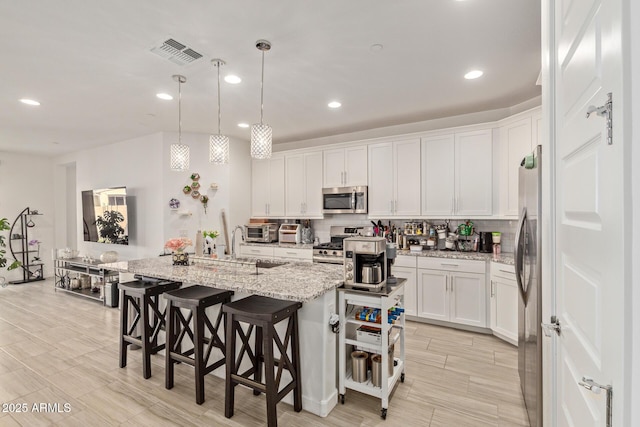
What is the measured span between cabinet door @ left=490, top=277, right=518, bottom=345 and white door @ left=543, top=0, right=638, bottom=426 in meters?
2.13

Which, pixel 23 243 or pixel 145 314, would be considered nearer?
pixel 145 314

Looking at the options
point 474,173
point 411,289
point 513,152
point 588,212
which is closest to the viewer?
point 588,212

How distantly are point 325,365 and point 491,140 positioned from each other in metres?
3.27

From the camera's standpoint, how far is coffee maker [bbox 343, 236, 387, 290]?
223cm

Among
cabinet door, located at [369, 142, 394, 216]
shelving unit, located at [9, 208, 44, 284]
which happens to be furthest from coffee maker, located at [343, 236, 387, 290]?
shelving unit, located at [9, 208, 44, 284]

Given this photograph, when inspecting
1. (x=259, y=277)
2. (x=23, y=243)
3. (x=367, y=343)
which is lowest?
(x=367, y=343)

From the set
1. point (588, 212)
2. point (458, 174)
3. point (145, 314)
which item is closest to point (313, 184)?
point (458, 174)

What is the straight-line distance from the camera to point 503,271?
3.31 meters

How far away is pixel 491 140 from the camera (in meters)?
3.74

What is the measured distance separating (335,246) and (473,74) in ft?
8.97

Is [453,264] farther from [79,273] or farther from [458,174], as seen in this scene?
[79,273]

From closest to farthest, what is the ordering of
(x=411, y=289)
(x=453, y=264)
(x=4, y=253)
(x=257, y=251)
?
(x=453, y=264)
(x=411, y=289)
(x=257, y=251)
(x=4, y=253)

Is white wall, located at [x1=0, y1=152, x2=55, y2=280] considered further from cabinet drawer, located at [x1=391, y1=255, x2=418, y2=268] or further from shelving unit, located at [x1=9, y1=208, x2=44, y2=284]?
cabinet drawer, located at [x1=391, y1=255, x2=418, y2=268]

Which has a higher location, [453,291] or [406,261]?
[406,261]
